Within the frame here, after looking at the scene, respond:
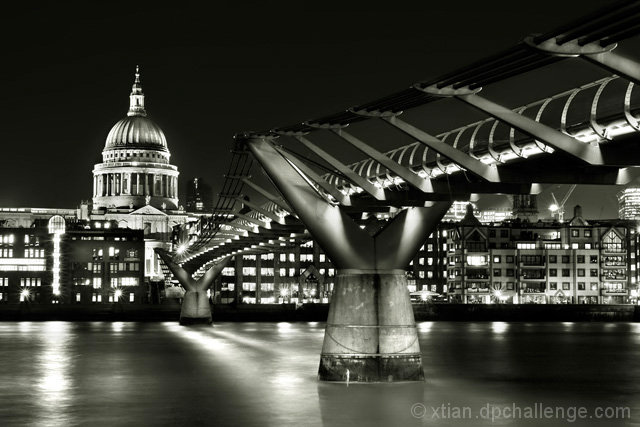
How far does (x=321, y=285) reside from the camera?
18688 cm

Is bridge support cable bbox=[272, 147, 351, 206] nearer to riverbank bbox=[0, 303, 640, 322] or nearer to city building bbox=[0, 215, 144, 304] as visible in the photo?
riverbank bbox=[0, 303, 640, 322]

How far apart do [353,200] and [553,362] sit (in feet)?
77.9

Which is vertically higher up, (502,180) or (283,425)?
(502,180)

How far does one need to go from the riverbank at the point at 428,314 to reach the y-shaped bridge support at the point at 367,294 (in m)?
102

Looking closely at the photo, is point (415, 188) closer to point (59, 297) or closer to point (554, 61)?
point (554, 61)

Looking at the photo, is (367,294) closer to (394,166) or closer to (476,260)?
(394,166)

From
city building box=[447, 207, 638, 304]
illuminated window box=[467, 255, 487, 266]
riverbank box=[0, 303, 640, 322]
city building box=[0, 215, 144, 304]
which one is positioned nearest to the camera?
riverbank box=[0, 303, 640, 322]

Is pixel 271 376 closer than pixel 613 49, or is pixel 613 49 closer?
pixel 613 49

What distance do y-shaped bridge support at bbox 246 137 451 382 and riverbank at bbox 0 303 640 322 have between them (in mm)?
101648

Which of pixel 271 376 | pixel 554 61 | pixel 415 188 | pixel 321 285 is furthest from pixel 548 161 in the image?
pixel 321 285

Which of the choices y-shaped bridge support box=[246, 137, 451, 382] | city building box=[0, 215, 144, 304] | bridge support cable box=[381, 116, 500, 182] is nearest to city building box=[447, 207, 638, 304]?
city building box=[0, 215, 144, 304]

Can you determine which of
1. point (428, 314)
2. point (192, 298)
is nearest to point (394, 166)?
point (192, 298)

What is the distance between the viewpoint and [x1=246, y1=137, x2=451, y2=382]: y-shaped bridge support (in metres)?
38.7

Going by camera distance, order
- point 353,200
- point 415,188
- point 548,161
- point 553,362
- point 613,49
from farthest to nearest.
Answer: point 553,362
point 353,200
point 415,188
point 548,161
point 613,49
